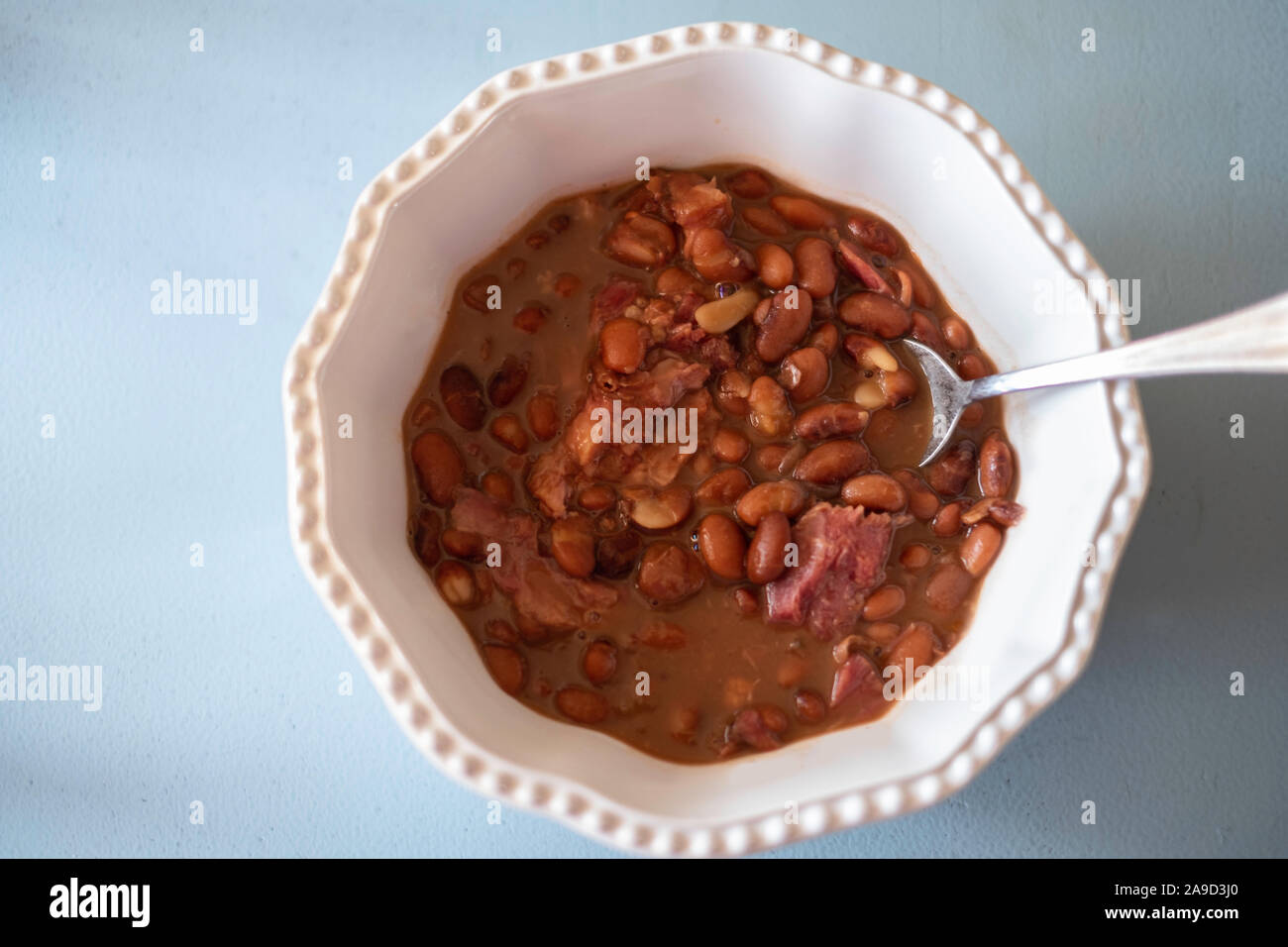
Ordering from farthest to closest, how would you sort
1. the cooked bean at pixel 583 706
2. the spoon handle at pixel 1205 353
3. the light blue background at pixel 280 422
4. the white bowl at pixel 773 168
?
the light blue background at pixel 280 422 < the cooked bean at pixel 583 706 < the white bowl at pixel 773 168 < the spoon handle at pixel 1205 353

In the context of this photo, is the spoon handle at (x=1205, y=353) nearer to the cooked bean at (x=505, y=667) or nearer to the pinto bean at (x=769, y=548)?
the pinto bean at (x=769, y=548)

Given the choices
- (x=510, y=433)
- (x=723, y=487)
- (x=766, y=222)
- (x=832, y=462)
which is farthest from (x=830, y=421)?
(x=510, y=433)

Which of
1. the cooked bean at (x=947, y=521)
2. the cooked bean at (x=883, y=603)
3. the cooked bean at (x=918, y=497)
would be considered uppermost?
the cooked bean at (x=918, y=497)

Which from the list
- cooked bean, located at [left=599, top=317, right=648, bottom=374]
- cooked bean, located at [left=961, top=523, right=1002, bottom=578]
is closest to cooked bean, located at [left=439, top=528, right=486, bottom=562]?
cooked bean, located at [left=599, top=317, right=648, bottom=374]

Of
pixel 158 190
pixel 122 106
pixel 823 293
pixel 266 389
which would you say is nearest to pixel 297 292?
pixel 266 389

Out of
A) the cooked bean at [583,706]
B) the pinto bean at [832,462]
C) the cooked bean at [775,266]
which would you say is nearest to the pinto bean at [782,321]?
the cooked bean at [775,266]

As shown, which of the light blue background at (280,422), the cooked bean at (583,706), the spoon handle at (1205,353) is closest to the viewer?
the spoon handle at (1205,353)

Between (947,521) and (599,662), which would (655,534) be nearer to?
(599,662)

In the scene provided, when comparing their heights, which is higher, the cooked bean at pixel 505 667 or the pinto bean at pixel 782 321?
the pinto bean at pixel 782 321
